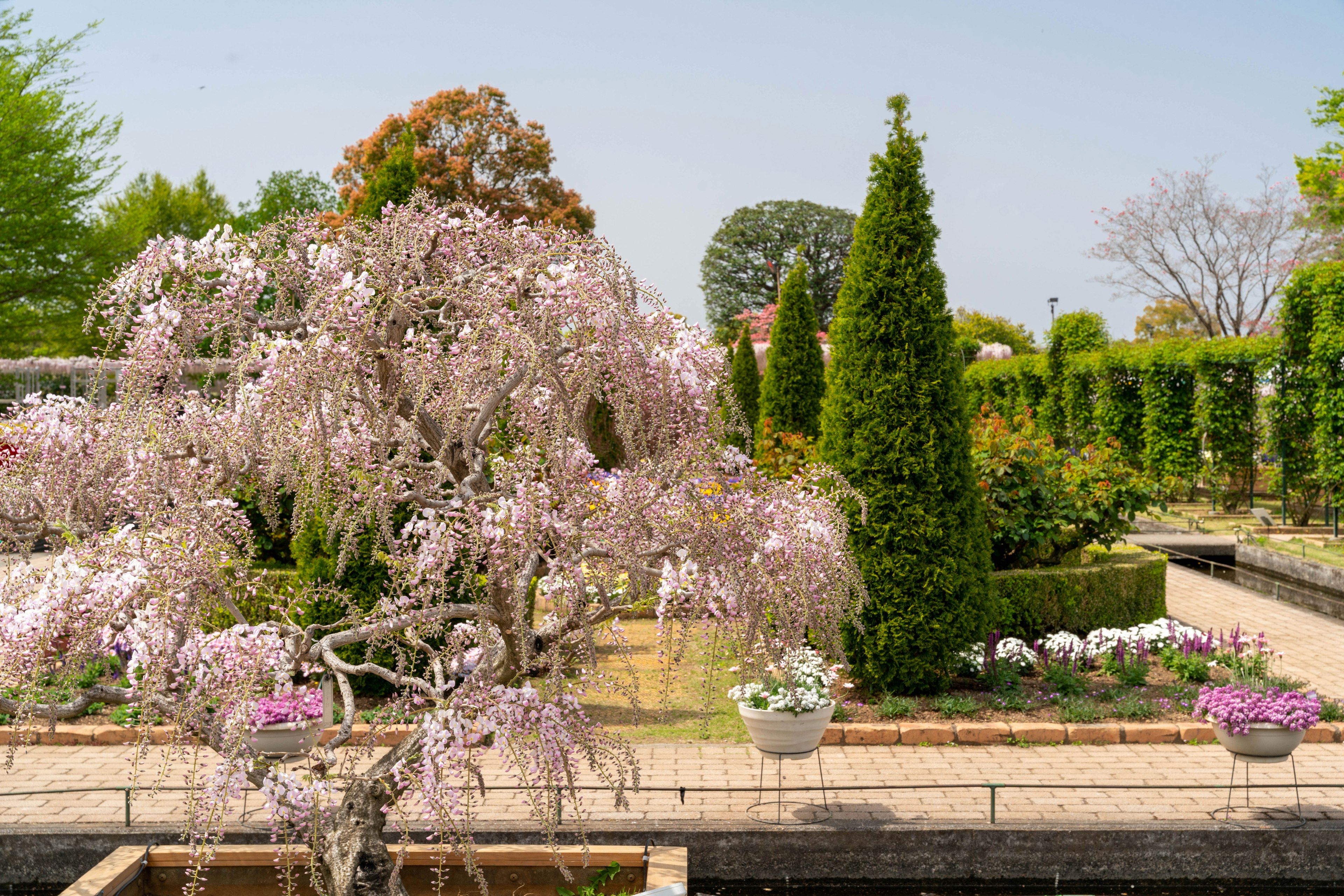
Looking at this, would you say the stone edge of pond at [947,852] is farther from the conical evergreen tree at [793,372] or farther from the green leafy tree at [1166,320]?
the green leafy tree at [1166,320]

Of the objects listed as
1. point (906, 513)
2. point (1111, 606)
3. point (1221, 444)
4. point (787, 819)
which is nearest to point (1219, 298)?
point (1221, 444)

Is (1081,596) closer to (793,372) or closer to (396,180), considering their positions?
(793,372)

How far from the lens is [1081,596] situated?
964cm

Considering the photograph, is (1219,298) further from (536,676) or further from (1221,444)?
(536,676)

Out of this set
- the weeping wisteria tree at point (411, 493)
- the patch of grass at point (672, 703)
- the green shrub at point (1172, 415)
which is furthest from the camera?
the green shrub at point (1172, 415)

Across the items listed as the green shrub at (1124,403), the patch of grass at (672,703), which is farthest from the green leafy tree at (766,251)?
the patch of grass at (672,703)

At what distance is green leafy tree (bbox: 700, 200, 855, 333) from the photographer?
62.2 metres

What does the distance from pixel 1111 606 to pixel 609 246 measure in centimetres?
760

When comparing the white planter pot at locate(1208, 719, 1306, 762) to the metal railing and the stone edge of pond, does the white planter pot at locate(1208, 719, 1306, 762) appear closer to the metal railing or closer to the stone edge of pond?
the metal railing

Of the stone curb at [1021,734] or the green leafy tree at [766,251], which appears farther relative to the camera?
the green leafy tree at [766,251]

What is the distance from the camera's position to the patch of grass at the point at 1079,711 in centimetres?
739

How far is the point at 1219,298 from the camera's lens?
3744 centimetres

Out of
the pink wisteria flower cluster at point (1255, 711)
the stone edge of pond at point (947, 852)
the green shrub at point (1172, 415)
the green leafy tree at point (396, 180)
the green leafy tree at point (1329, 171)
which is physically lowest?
the stone edge of pond at point (947, 852)

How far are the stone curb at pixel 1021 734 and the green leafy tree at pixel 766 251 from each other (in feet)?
181
